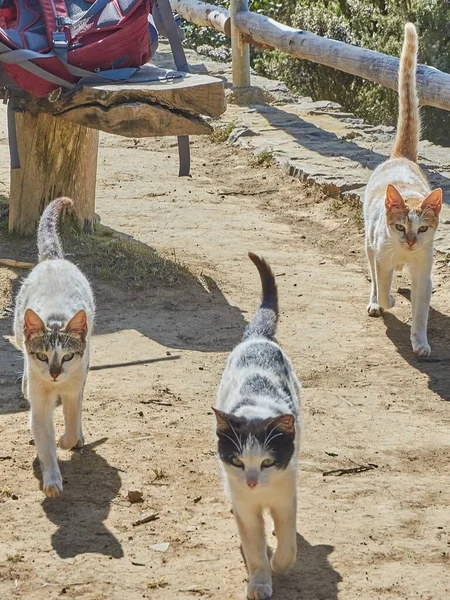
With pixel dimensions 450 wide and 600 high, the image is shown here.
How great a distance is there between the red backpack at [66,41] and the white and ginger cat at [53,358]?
79.3 inches

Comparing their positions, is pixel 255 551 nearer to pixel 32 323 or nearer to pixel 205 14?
pixel 32 323

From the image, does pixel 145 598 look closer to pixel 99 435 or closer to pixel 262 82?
pixel 99 435

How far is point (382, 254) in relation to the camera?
6359 millimetres

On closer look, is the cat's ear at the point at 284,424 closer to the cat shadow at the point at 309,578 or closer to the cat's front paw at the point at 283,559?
the cat's front paw at the point at 283,559

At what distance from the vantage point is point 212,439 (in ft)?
16.1

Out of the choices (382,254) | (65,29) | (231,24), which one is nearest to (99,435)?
(382,254)

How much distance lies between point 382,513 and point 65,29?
384cm

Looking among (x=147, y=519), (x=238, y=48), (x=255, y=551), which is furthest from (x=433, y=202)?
(x=238, y=48)

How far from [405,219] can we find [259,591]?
304cm

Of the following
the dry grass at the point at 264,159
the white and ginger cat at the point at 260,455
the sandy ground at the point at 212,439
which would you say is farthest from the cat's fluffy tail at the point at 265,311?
the dry grass at the point at 264,159

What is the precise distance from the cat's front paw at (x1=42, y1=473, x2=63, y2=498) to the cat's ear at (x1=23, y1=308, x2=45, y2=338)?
2.02 ft

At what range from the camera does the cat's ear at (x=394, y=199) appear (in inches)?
238

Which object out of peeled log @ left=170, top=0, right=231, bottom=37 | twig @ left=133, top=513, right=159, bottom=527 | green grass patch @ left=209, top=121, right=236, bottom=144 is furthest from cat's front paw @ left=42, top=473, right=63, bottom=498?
peeled log @ left=170, top=0, right=231, bottom=37

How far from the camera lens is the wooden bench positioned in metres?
6.36
